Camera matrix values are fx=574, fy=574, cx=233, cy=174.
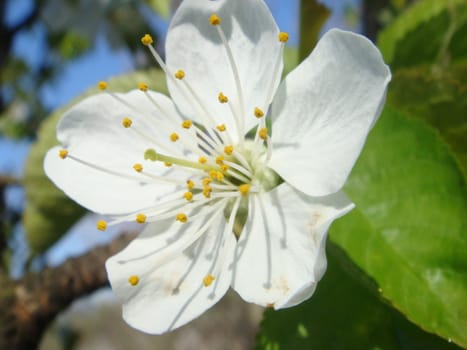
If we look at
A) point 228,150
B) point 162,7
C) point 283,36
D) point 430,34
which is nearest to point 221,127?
point 228,150

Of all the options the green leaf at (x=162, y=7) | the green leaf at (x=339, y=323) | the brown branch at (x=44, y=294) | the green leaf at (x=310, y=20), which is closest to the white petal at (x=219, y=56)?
the green leaf at (x=310, y=20)

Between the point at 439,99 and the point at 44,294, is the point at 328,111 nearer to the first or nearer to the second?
the point at 439,99

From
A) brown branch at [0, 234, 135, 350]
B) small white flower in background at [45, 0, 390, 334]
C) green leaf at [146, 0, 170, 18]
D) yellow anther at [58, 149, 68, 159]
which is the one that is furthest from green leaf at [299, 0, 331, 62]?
green leaf at [146, 0, 170, 18]

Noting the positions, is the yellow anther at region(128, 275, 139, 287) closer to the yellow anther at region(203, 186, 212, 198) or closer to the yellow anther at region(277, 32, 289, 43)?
the yellow anther at region(203, 186, 212, 198)

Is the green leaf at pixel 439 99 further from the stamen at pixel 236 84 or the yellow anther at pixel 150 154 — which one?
the yellow anther at pixel 150 154

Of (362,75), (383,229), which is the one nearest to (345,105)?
(362,75)
